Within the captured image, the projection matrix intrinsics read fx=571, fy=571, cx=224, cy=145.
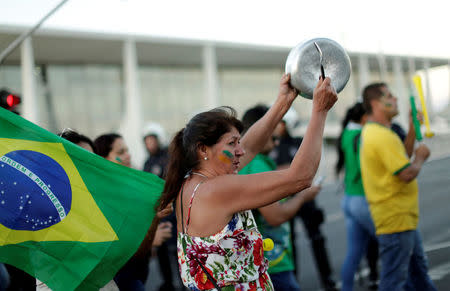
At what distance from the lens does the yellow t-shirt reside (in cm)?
421

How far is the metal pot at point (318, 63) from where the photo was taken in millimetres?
2672

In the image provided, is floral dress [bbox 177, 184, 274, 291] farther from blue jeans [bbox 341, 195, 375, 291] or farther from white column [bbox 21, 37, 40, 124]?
white column [bbox 21, 37, 40, 124]

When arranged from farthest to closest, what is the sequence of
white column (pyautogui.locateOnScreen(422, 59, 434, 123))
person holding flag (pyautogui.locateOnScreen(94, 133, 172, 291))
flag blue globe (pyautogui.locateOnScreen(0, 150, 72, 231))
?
white column (pyautogui.locateOnScreen(422, 59, 434, 123)) → person holding flag (pyautogui.locateOnScreen(94, 133, 172, 291)) → flag blue globe (pyautogui.locateOnScreen(0, 150, 72, 231))

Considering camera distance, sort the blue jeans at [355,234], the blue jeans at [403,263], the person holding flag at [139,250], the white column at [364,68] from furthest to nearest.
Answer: the white column at [364,68], the blue jeans at [355,234], the blue jeans at [403,263], the person holding flag at [139,250]

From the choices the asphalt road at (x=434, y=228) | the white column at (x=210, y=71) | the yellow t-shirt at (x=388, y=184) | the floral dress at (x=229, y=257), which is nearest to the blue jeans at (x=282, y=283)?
the yellow t-shirt at (x=388, y=184)

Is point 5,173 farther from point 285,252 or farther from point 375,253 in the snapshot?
point 375,253

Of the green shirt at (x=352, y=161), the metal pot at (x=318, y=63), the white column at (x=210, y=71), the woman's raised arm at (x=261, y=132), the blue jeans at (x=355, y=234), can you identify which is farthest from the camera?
the white column at (x=210, y=71)

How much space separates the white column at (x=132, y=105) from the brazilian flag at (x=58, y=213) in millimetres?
25827

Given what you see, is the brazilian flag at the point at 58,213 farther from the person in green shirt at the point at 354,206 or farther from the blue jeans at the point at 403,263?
the person in green shirt at the point at 354,206

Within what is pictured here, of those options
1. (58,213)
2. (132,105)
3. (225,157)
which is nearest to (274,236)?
(225,157)

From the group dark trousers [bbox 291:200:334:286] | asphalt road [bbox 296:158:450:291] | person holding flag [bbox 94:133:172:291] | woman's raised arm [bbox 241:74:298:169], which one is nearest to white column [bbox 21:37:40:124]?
asphalt road [bbox 296:158:450:291]

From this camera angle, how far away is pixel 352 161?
581 cm

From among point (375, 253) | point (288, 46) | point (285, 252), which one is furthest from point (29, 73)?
point (285, 252)

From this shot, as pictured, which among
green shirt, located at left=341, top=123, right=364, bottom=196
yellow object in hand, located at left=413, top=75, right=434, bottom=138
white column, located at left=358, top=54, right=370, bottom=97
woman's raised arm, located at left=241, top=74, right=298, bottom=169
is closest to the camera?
woman's raised arm, located at left=241, top=74, right=298, bottom=169
